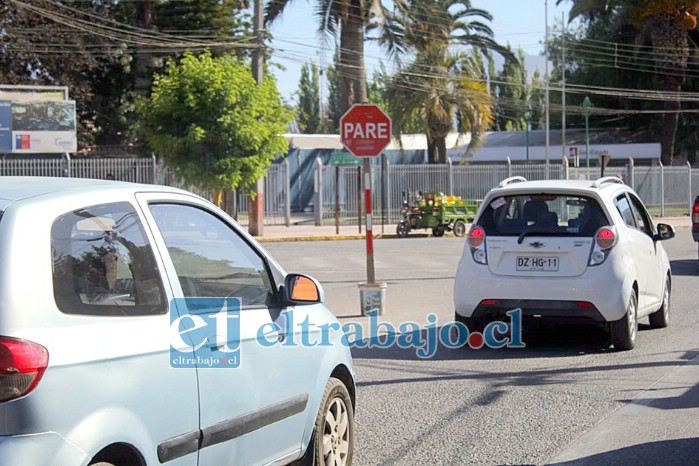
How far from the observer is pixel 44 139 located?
119 feet

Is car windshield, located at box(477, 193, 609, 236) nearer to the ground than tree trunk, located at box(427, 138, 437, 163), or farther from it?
nearer to the ground

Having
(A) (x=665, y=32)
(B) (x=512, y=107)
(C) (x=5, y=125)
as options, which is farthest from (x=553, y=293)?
(B) (x=512, y=107)

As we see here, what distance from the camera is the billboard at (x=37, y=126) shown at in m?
35.5

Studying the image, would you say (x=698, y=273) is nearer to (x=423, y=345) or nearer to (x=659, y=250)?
(x=659, y=250)

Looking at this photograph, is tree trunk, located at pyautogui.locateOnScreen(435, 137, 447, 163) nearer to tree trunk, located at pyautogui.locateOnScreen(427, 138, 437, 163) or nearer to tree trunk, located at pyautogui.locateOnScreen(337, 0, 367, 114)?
tree trunk, located at pyautogui.locateOnScreen(427, 138, 437, 163)

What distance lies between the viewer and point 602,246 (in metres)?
9.71

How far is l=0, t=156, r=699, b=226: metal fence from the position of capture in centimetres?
3409

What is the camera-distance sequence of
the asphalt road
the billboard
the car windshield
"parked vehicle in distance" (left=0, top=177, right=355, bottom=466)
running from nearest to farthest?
"parked vehicle in distance" (left=0, top=177, right=355, bottom=466) → the asphalt road → the car windshield → the billboard

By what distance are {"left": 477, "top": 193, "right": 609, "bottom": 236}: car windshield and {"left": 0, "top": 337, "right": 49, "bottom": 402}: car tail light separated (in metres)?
7.18

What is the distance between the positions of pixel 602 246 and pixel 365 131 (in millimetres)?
4631

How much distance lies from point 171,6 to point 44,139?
9851mm

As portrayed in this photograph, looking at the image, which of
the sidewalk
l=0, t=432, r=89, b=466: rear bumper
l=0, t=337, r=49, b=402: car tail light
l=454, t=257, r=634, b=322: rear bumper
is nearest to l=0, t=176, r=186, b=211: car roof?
l=0, t=337, r=49, b=402: car tail light

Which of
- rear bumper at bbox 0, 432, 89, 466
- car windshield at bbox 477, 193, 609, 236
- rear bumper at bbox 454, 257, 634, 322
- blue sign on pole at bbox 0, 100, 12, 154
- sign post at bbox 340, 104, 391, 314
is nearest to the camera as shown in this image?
rear bumper at bbox 0, 432, 89, 466

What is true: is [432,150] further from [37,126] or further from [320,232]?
[37,126]
